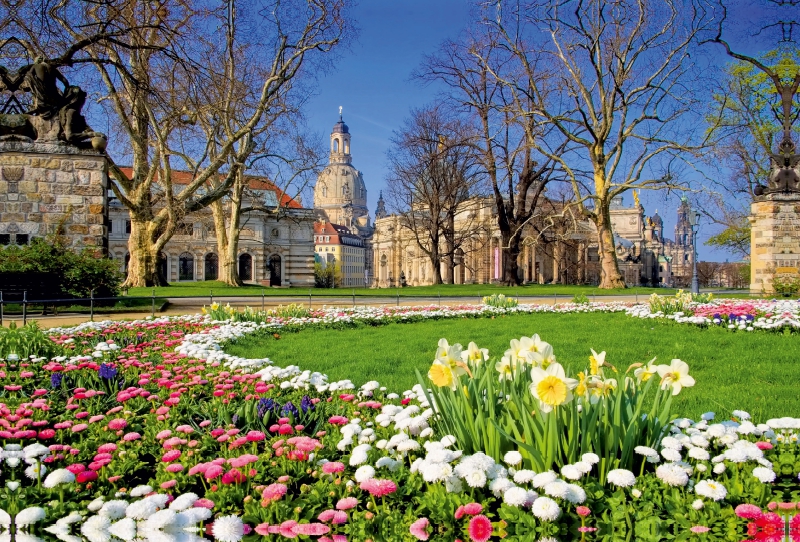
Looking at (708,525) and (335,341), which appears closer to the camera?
(708,525)

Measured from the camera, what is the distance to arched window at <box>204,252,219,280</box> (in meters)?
58.2

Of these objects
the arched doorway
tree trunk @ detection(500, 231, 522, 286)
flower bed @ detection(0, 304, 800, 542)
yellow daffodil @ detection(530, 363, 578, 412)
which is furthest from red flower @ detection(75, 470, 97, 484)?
the arched doorway

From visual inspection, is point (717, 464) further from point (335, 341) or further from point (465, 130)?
point (465, 130)

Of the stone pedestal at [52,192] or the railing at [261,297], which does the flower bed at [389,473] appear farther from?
the stone pedestal at [52,192]

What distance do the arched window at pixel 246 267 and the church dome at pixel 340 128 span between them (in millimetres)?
138240

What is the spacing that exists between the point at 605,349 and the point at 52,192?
12.3m

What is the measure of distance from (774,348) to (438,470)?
6980mm

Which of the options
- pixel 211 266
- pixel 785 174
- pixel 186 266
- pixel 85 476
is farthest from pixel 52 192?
pixel 211 266

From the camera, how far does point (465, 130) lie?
35844 millimetres

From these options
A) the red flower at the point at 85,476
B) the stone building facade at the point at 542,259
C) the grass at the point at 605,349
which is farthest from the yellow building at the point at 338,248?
the red flower at the point at 85,476

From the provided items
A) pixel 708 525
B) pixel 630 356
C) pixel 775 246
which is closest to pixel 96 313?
pixel 630 356

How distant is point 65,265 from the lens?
12.5 meters

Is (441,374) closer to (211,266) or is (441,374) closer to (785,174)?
(785,174)

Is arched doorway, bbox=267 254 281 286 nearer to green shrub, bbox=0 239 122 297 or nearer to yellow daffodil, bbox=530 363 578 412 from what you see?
green shrub, bbox=0 239 122 297
